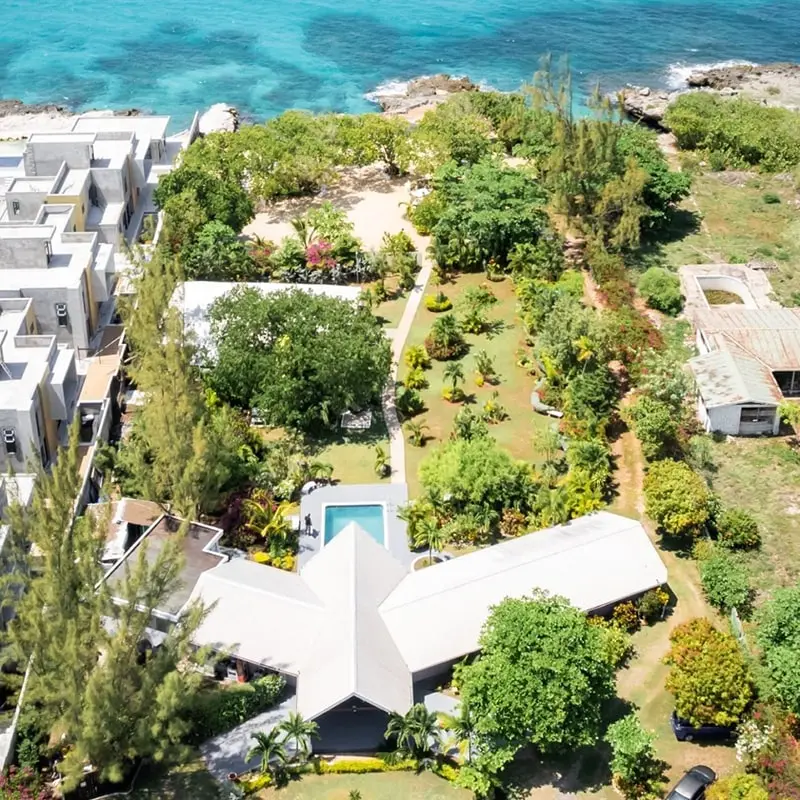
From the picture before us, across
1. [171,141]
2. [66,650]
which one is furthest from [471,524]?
[171,141]

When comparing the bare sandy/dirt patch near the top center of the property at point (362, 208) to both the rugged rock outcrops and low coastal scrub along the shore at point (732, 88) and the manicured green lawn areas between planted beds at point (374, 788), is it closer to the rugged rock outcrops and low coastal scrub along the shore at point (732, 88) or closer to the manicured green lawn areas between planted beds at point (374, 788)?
the rugged rock outcrops and low coastal scrub along the shore at point (732, 88)

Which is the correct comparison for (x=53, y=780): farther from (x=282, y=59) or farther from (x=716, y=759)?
(x=282, y=59)

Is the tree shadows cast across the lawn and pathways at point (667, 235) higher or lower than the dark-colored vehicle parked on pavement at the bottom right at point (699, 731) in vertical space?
higher

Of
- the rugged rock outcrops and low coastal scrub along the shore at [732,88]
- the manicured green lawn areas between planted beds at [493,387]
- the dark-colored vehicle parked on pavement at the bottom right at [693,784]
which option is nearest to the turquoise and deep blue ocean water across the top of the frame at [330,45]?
the rugged rock outcrops and low coastal scrub along the shore at [732,88]

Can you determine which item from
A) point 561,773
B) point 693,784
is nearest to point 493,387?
point 561,773

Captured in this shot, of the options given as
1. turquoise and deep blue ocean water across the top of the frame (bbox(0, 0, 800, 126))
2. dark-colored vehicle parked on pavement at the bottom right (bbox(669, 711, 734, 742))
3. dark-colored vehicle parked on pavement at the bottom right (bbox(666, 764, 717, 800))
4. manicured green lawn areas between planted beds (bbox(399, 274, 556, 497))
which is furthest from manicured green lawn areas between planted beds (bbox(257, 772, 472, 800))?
turquoise and deep blue ocean water across the top of the frame (bbox(0, 0, 800, 126))

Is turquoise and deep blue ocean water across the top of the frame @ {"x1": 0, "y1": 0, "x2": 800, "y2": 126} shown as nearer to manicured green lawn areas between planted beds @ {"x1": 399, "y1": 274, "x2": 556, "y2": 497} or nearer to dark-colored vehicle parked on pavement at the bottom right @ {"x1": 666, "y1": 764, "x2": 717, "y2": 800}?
manicured green lawn areas between planted beds @ {"x1": 399, "y1": 274, "x2": 556, "y2": 497}
